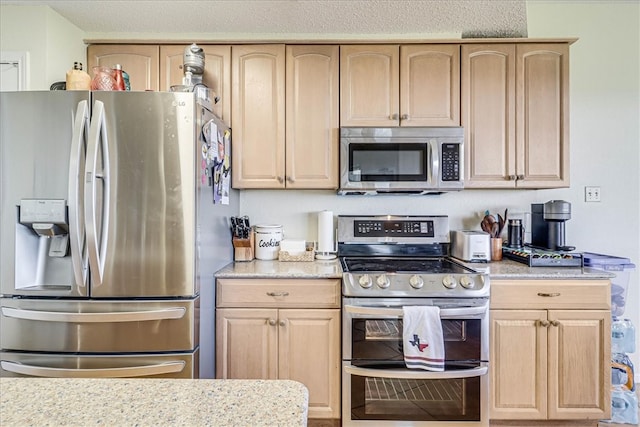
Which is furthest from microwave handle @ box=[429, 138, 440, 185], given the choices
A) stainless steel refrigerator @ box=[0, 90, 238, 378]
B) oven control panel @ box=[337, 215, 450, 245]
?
stainless steel refrigerator @ box=[0, 90, 238, 378]

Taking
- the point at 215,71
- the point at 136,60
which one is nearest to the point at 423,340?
the point at 215,71

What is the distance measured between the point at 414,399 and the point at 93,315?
5.30 ft

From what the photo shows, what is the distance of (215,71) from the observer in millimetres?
2178

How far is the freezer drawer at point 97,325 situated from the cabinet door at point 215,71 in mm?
1213

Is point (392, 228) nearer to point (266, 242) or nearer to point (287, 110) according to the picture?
point (266, 242)

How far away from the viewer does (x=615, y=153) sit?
93.3 inches

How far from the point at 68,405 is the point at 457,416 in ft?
5.87

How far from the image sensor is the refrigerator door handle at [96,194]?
1.49 m

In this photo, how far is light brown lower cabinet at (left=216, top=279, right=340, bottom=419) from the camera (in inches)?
71.9

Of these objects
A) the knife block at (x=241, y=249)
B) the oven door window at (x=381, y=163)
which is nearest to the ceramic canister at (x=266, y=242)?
the knife block at (x=241, y=249)

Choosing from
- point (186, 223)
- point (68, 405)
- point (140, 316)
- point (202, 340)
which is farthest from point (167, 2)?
point (68, 405)

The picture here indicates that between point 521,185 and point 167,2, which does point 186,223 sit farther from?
point 521,185

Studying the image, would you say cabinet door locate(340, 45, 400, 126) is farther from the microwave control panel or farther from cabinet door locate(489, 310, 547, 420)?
cabinet door locate(489, 310, 547, 420)

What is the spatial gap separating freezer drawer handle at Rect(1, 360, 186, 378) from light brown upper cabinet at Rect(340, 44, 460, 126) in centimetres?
165
